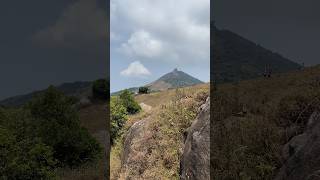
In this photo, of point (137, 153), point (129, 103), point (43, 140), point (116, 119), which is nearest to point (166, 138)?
point (137, 153)

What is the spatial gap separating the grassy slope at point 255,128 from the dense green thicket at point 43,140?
26.9 feet

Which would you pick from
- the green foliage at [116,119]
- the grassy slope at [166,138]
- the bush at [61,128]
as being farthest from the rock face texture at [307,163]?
the green foliage at [116,119]

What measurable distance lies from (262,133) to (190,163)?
3.38 m

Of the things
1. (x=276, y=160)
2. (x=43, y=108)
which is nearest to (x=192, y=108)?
(x=276, y=160)

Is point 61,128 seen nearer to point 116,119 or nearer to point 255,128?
point 116,119

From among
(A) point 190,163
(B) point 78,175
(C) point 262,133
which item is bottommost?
(B) point 78,175

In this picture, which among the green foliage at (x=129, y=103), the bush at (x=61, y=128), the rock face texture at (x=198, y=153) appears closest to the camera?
the rock face texture at (x=198, y=153)

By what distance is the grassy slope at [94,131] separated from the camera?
24.8 m

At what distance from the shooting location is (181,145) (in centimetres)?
2116

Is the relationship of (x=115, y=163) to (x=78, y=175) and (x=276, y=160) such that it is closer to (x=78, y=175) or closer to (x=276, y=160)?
(x=78, y=175)

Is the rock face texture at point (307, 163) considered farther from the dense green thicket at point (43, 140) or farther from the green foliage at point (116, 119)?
the green foliage at point (116, 119)

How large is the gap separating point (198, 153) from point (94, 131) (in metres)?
37.2

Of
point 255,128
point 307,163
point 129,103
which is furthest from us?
point 129,103

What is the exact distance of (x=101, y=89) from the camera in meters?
76.8
